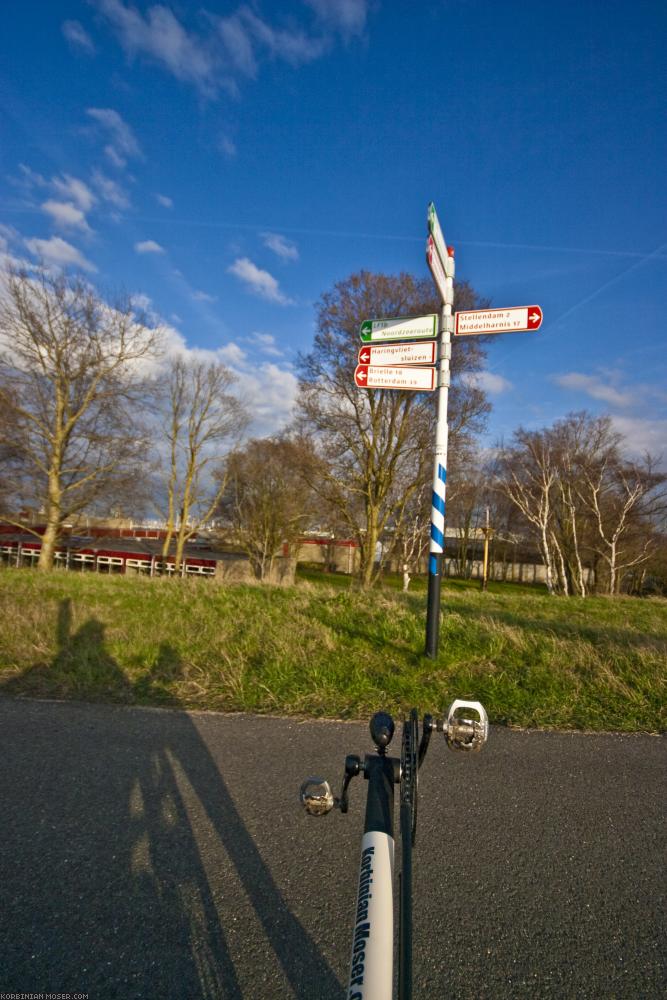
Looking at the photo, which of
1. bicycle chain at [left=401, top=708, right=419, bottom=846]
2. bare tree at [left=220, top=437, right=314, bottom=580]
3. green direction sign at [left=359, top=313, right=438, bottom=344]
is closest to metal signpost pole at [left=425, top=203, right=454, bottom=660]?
green direction sign at [left=359, top=313, right=438, bottom=344]

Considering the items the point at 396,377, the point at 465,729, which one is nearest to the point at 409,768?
the point at 465,729

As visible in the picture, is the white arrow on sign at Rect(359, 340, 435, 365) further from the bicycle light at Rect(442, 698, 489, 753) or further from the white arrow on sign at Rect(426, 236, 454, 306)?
the bicycle light at Rect(442, 698, 489, 753)

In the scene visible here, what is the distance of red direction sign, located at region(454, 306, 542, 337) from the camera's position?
17.2 feet

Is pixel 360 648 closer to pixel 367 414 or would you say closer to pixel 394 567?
pixel 367 414

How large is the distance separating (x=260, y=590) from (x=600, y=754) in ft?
20.4

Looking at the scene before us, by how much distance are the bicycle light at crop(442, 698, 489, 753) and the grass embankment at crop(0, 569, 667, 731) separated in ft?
9.17

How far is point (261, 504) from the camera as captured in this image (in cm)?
3234

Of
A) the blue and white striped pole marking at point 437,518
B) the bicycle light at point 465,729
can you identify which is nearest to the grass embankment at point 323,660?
the blue and white striped pole marking at point 437,518

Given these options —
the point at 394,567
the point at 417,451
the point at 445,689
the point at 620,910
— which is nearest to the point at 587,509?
the point at 394,567

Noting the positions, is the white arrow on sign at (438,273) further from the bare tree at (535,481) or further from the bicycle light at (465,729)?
the bare tree at (535,481)

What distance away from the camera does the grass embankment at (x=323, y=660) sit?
436cm

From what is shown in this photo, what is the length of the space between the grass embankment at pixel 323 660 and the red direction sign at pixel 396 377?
2.95m

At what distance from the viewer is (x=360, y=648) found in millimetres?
5625

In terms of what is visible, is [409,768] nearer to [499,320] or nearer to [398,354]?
[398,354]
